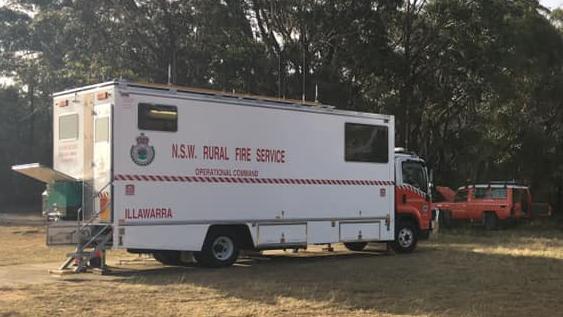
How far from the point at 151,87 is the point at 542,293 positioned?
24.6 ft

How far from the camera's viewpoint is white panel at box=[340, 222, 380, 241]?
16.5 meters

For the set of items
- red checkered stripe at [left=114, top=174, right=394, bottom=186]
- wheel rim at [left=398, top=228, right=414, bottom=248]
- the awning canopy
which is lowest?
wheel rim at [left=398, top=228, right=414, bottom=248]

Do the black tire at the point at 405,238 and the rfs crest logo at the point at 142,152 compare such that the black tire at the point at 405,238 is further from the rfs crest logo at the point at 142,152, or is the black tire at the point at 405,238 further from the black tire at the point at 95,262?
the black tire at the point at 95,262

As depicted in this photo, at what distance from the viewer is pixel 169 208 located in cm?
1351

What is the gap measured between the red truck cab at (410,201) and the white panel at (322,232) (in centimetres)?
227

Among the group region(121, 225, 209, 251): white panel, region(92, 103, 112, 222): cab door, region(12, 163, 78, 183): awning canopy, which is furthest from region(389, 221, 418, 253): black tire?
region(12, 163, 78, 183): awning canopy

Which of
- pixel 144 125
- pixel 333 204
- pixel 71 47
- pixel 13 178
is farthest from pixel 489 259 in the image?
pixel 13 178

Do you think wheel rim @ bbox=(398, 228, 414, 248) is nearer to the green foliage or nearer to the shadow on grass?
the shadow on grass

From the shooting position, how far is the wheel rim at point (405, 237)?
1805cm

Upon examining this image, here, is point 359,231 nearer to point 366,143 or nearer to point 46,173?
point 366,143

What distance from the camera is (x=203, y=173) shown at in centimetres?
1410

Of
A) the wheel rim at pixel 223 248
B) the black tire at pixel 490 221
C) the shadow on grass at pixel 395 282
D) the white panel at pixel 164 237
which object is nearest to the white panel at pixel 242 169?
the white panel at pixel 164 237

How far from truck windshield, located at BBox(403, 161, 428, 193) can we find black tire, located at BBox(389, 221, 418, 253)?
3.26 ft

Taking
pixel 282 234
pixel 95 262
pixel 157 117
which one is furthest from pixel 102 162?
pixel 282 234
